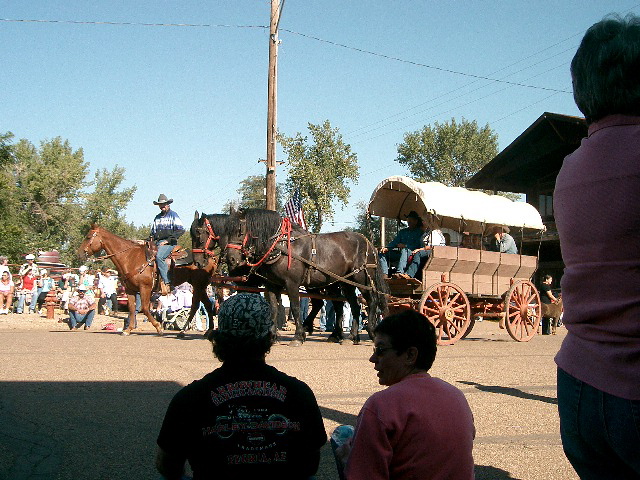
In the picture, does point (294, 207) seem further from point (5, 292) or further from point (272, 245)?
point (272, 245)

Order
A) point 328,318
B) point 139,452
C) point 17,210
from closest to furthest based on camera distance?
1. point 139,452
2. point 328,318
3. point 17,210

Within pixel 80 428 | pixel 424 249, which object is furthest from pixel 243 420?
pixel 424 249

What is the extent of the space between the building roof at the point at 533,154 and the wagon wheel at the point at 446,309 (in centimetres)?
1434

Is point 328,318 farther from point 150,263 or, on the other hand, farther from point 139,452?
point 139,452

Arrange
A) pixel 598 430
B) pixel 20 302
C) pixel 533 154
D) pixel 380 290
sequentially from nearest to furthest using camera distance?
pixel 598 430 → pixel 380 290 → pixel 20 302 → pixel 533 154

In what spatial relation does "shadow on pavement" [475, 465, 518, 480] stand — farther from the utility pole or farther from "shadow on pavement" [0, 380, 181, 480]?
the utility pole

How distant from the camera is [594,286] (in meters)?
1.93

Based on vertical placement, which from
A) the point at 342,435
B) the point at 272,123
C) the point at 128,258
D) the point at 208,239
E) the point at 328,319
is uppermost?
the point at 272,123

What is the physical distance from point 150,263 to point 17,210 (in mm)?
49684

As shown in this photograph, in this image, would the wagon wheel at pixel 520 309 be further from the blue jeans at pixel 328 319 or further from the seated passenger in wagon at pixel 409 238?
the blue jeans at pixel 328 319

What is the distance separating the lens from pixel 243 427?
8.74ft

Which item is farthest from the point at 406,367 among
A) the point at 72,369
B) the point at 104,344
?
the point at 104,344

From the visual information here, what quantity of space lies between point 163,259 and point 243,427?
13.3 metres

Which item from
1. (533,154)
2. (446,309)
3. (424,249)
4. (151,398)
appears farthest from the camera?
(533,154)
